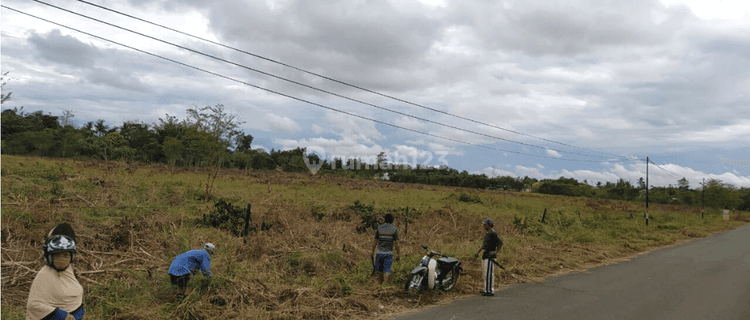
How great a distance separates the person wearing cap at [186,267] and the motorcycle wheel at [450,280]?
506 cm

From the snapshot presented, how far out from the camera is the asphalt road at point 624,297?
320 inches

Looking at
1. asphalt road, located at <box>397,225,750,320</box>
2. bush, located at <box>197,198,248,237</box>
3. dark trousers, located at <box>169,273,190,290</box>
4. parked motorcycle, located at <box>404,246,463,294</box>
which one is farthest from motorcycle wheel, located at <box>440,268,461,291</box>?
bush, located at <box>197,198,248,237</box>

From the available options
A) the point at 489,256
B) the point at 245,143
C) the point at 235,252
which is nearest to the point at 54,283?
the point at 235,252

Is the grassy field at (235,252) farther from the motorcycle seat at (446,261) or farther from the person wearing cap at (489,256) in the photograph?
the motorcycle seat at (446,261)

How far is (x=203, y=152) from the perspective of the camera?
5228cm

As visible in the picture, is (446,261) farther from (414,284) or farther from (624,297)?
(624,297)

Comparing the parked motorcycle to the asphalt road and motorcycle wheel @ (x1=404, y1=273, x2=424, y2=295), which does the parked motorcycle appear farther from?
the asphalt road

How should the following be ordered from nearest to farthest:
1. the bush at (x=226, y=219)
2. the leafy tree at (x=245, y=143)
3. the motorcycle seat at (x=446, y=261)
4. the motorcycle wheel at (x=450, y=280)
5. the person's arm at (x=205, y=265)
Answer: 1. the person's arm at (x=205, y=265)
2. the motorcycle seat at (x=446, y=261)
3. the motorcycle wheel at (x=450, y=280)
4. the bush at (x=226, y=219)
5. the leafy tree at (x=245, y=143)

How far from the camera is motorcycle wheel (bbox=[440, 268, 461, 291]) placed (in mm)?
9648

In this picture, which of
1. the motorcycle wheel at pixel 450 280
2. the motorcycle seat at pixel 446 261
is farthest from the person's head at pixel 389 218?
the motorcycle wheel at pixel 450 280

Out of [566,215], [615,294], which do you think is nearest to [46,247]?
[615,294]

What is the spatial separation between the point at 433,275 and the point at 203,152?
160ft

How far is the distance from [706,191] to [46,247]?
3457 inches

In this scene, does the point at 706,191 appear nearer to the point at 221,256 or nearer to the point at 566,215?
the point at 566,215
